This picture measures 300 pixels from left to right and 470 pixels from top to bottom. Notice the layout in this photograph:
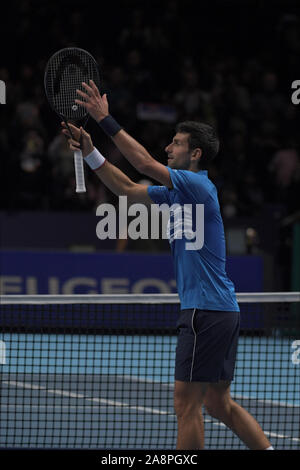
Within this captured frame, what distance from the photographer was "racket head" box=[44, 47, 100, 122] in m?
4.83

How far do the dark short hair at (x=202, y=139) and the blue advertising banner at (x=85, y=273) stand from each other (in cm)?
665

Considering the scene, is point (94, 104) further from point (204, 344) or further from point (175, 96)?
point (175, 96)

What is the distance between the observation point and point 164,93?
14.4 m

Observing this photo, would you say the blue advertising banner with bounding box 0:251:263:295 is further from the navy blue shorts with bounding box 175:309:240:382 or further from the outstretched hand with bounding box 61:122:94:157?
the outstretched hand with bounding box 61:122:94:157

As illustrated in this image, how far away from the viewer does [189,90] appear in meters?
14.5

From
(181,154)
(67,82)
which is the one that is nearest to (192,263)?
(181,154)

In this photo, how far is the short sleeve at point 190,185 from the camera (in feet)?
15.3

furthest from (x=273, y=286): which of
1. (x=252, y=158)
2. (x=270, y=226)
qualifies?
(x=252, y=158)

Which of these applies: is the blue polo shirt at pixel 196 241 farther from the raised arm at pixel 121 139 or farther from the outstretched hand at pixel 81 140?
the outstretched hand at pixel 81 140

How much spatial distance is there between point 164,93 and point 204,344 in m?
10.1

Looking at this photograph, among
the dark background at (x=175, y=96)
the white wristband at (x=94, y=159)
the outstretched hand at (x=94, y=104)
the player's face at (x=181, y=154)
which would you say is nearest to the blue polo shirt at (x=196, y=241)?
the player's face at (x=181, y=154)

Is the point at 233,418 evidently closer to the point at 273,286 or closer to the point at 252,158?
the point at 273,286

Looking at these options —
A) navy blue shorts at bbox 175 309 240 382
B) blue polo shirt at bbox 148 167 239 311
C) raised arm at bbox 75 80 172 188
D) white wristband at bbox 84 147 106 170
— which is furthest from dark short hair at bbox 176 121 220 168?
navy blue shorts at bbox 175 309 240 382
